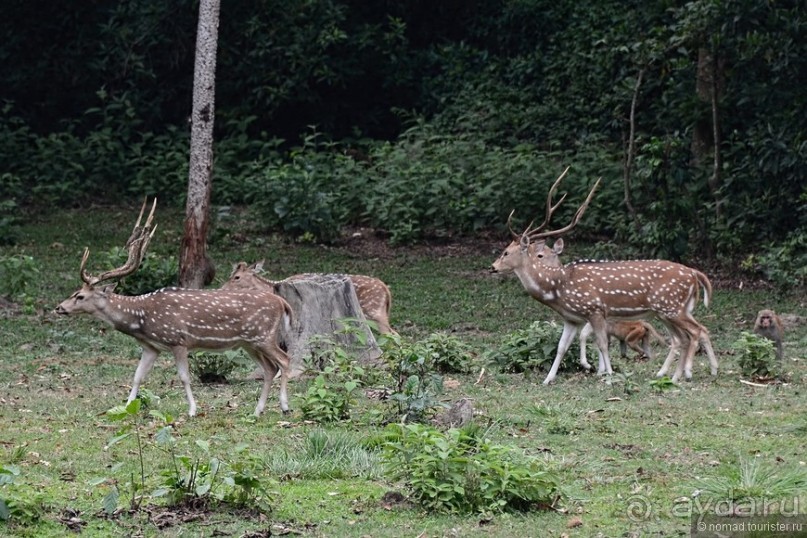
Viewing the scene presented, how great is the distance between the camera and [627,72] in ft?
79.0

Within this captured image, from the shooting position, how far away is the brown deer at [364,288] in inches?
580

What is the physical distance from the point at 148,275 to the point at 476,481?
10.1 metres

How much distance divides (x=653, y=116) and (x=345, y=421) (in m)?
14.5

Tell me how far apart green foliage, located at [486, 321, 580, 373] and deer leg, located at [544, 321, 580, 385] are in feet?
0.51

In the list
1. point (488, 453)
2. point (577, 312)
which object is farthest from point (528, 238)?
point (488, 453)

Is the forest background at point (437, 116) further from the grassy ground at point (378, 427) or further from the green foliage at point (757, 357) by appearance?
the green foliage at point (757, 357)

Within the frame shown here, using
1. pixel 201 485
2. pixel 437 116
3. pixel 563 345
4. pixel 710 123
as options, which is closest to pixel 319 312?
pixel 563 345

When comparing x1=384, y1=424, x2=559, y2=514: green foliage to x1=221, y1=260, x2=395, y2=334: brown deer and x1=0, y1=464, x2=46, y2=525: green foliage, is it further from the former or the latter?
x1=221, y1=260, x2=395, y2=334: brown deer

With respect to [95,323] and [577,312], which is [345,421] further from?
[95,323]

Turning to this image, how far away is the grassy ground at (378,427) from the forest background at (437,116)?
3140 millimetres

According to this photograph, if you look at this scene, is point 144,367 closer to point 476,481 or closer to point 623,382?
point 623,382

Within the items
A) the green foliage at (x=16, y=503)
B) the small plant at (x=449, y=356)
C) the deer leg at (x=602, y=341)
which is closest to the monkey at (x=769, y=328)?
the deer leg at (x=602, y=341)

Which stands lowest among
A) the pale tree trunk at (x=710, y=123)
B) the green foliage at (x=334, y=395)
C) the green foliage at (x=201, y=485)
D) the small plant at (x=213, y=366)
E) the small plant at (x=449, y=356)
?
the small plant at (x=213, y=366)

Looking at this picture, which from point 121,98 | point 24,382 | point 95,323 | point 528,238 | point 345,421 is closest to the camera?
point 345,421
